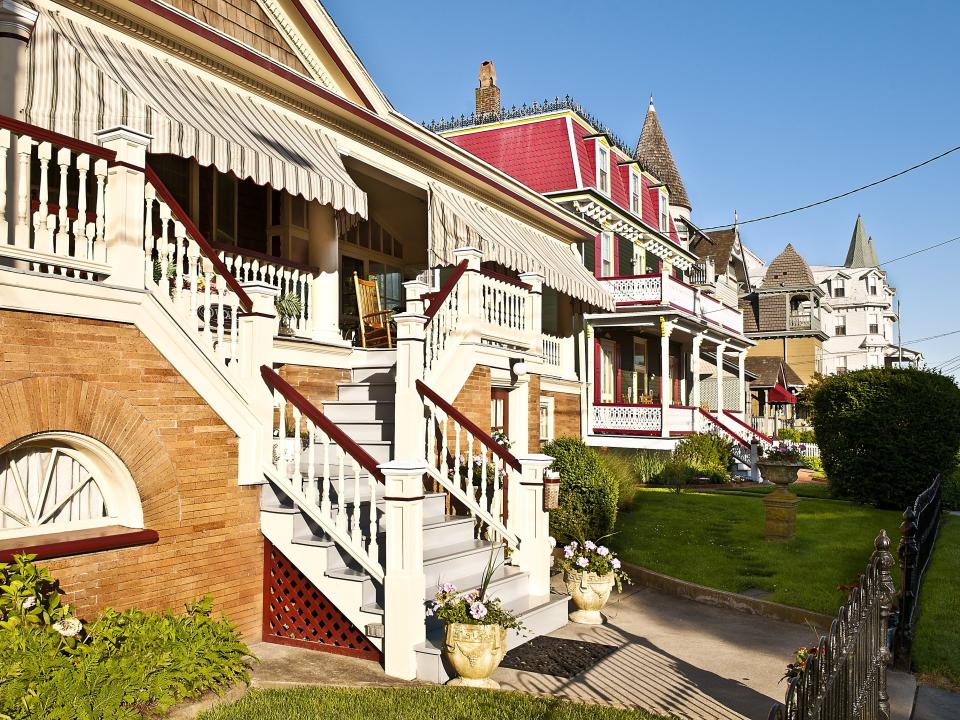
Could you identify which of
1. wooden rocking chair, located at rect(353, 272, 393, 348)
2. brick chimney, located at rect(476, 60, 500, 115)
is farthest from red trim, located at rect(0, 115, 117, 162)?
brick chimney, located at rect(476, 60, 500, 115)

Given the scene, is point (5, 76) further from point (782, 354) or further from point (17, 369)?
point (782, 354)

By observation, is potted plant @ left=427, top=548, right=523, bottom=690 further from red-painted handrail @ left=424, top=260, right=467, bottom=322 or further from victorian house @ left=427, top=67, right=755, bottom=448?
victorian house @ left=427, top=67, right=755, bottom=448

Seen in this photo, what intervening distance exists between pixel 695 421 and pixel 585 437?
3110 mm

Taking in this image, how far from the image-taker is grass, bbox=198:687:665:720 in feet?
19.7

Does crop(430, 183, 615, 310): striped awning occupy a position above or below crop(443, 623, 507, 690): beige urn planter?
above

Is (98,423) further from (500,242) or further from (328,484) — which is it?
(500,242)

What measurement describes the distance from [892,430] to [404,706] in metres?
13.4

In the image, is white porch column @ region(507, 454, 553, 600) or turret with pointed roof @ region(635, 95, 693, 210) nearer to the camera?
white porch column @ region(507, 454, 553, 600)

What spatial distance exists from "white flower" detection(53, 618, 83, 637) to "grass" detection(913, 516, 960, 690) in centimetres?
694

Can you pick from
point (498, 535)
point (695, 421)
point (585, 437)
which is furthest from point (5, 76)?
point (695, 421)

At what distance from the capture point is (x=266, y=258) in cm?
1111

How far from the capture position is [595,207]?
2516 cm

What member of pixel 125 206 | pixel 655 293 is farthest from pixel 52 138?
pixel 655 293

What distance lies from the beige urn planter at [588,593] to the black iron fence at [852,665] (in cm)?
332
